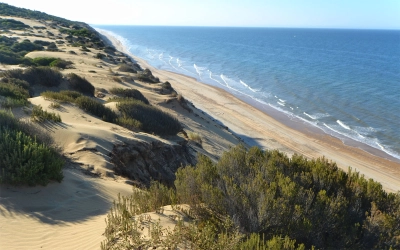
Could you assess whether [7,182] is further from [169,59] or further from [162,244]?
[169,59]

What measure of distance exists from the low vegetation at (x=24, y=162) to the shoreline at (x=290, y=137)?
16.1m

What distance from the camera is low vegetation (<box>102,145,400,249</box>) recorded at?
182 inches

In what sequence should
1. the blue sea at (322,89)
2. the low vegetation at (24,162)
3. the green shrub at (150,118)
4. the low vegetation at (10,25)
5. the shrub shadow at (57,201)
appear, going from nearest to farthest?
the shrub shadow at (57,201), the low vegetation at (24,162), the green shrub at (150,118), the blue sea at (322,89), the low vegetation at (10,25)

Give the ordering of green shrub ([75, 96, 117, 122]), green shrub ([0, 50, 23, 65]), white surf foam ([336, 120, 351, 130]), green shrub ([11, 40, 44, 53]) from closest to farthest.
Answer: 1. green shrub ([75, 96, 117, 122])
2. green shrub ([0, 50, 23, 65])
3. white surf foam ([336, 120, 351, 130])
4. green shrub ([11, 40, 44, 53])

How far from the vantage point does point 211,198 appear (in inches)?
200

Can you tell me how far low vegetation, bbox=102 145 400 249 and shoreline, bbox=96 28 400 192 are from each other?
543 inches

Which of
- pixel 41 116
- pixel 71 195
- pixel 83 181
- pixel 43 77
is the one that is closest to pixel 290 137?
pixel 43 77

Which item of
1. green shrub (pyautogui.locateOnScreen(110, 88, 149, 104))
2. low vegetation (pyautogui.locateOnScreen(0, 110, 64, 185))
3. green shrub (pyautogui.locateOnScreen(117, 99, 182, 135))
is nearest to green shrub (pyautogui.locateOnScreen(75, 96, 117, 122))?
green shrub (pyautogui.locateOnScreen(117, 99, 182, 135))

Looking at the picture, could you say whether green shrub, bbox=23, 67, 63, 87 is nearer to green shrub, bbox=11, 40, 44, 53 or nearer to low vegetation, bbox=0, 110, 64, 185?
low vegetation, bbox=0, 110, 64, 185

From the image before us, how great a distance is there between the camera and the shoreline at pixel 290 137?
20234 mm

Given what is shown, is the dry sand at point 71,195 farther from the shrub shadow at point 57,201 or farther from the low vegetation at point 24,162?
the low vegetation at point 24,162

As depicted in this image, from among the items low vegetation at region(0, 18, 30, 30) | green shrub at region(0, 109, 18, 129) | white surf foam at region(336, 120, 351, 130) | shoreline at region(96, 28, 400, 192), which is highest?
low vegetation at region(0, 18, 30, 30)

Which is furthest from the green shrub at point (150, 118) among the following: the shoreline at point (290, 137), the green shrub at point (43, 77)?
the shoreline at point (290, 137)

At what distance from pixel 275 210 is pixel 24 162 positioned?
4700 millimetres
